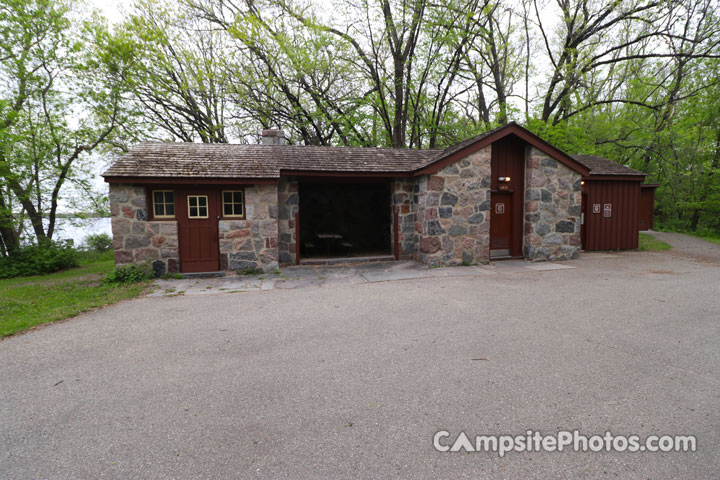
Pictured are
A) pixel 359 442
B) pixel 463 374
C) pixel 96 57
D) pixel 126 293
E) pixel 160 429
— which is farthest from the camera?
pixel 96 57

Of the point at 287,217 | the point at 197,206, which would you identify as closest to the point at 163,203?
the point at 197,206

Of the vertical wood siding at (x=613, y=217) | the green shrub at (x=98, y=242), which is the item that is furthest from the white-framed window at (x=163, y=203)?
the vertical wood siding at (x=613, y=217)

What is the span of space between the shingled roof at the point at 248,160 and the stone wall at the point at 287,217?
620 mm

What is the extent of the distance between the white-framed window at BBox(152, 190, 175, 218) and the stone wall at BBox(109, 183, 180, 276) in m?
0.23

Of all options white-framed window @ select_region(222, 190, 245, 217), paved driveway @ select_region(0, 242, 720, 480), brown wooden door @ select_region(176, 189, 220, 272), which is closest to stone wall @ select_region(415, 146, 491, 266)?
paved driveway @ select_region(0, 242, 720, 480)

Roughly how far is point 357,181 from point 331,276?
129 inches

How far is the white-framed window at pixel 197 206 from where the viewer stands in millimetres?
8570

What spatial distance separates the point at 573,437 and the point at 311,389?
2062mm

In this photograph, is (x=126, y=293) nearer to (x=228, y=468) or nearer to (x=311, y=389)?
(x=311, y=389)

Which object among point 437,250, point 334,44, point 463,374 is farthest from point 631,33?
point 463,374

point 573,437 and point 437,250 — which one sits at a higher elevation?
point 437,250

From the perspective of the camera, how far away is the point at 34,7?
11.9 m

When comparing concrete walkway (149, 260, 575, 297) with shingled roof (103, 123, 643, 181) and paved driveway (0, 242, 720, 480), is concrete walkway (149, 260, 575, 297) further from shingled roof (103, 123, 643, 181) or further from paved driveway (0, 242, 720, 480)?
shingled roof (103, 123, 643, 181)

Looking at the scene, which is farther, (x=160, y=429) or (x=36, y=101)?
(x=36, y=101)
